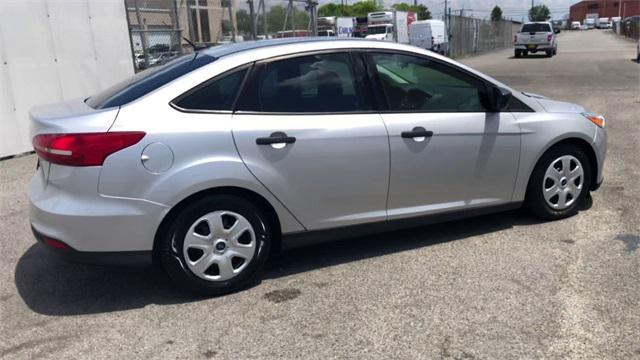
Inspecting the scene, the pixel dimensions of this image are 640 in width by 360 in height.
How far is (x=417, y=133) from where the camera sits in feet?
13.7

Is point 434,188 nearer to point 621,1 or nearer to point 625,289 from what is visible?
point 625,289

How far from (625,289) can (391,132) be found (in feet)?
5.93

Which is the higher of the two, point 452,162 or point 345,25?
point 345,25

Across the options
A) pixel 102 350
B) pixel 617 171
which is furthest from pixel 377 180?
pixel 617 171

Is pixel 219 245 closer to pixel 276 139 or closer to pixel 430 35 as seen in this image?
pixel 276 139

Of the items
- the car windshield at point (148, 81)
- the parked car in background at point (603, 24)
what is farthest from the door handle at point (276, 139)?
the parked car in background at point (603, 24)

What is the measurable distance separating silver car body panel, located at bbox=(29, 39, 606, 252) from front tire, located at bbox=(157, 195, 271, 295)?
0.11m

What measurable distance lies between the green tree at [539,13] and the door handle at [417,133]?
127466mm

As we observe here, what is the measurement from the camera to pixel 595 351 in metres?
3.07

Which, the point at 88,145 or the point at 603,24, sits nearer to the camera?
the point at 88,145

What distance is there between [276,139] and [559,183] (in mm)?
2527

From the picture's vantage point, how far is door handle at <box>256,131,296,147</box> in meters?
3.73

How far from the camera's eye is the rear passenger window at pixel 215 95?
3661 millimetres

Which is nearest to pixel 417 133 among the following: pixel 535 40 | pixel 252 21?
pixel 252 21
